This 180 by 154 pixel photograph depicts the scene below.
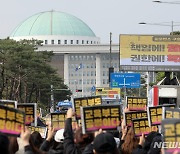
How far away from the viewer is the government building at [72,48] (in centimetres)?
13900

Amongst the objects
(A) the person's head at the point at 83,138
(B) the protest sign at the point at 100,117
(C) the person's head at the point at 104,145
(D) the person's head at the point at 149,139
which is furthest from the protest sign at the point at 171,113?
(C) the person's head at the point at 104,145

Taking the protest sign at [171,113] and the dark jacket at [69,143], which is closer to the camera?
the dark jacket at [69,143]

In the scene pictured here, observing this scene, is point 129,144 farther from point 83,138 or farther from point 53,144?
point 83,138

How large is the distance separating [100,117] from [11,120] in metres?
1.35

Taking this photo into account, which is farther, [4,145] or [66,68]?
[66,68]

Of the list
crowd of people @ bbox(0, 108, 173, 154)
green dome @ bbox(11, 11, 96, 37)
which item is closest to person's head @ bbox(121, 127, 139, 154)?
crowd of people @ bbox(0, 108, 173, 154)

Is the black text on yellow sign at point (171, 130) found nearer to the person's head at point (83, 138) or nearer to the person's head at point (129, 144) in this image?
the person's head at point (83, 138)

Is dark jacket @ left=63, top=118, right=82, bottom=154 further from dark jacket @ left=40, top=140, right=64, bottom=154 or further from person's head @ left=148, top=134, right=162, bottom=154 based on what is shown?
person's head @ left=148, top=134, right=162, bottom=154

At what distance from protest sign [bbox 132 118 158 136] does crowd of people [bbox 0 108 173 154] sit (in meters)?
0.58

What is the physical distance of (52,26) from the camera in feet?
559

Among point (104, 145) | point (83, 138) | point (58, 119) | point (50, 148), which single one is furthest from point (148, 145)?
point (104, 145)

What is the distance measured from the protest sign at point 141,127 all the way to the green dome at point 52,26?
156 meters

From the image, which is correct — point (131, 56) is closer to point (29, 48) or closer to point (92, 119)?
point (29, 48)

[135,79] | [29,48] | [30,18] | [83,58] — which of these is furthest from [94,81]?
[135,79]
